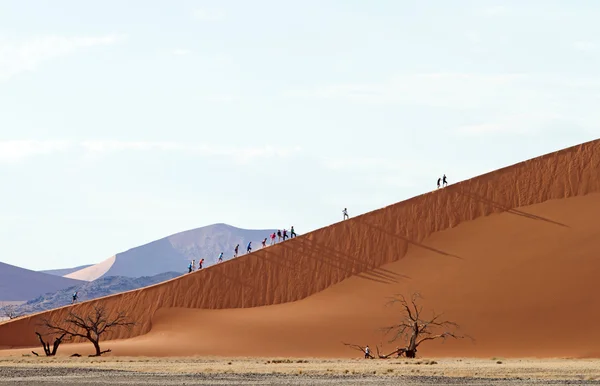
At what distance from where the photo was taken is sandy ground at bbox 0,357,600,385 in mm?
34906

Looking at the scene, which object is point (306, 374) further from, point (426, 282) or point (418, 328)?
point (426, 282)

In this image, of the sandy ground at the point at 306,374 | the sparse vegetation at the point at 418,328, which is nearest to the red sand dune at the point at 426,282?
the sparse vegetation at the point at 418,328

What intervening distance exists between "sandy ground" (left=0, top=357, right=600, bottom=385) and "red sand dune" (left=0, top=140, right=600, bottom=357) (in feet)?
36.4

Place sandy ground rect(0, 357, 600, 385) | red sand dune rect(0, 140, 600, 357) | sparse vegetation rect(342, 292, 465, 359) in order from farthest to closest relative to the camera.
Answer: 1. red sand dune rect(0, 140, 600, 357)
2. sparse vegetation rect(342, 292, 465, 359)
3. sandy ground rect(0, 357, 600, 385)

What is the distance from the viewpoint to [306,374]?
3978cm

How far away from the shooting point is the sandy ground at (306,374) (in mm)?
34906

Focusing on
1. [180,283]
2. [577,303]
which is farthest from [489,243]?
[180,283]

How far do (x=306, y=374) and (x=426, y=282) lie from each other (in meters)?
26.7

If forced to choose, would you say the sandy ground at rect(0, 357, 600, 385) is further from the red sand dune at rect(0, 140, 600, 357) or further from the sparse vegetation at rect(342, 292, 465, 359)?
the red sand dune at rect(0, 140, 600, 357)

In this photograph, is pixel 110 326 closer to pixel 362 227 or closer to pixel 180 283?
pixel 180 283

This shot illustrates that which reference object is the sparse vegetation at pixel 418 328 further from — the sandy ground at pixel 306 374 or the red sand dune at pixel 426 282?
the sandy ground at pixel 306 374

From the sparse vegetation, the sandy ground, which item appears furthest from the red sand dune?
the sandy ground

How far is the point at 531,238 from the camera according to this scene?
67.1 meters

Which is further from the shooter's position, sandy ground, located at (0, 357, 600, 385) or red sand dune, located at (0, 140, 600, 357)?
red sand dune, located at (0, 140, 600, 357)
